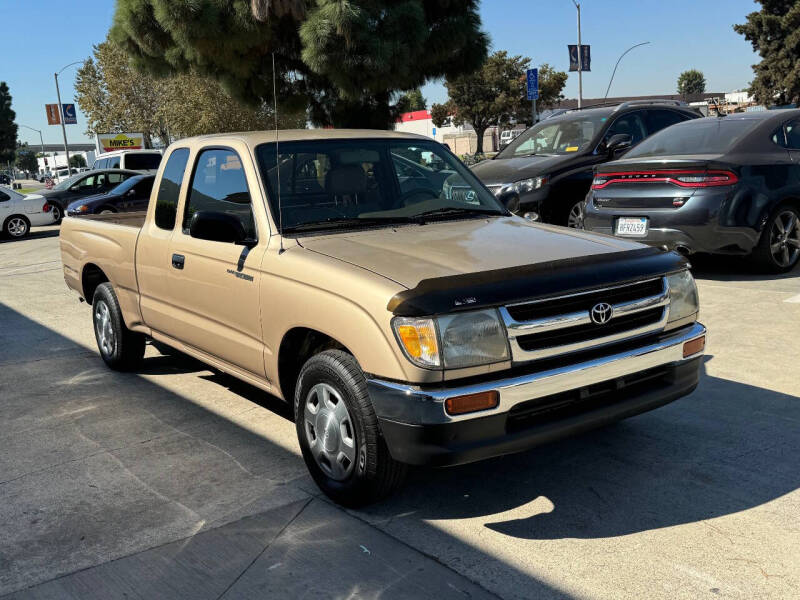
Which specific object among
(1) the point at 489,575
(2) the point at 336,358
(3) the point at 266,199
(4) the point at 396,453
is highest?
(3) the point at 266,199

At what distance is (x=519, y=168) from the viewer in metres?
10.8

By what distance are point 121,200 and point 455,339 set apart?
16937mm

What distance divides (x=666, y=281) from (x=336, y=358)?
1.58 metres

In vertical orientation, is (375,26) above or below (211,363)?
above

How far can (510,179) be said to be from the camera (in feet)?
34.6

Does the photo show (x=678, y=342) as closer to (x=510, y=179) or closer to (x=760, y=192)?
(x=760, y=192)

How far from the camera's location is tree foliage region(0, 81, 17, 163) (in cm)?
9161

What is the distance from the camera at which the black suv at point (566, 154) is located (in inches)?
411

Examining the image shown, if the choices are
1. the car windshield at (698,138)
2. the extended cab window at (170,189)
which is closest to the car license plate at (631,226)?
the car windshield at (698,138)

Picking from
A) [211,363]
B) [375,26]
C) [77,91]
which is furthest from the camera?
[77,91]

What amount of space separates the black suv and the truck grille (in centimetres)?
623

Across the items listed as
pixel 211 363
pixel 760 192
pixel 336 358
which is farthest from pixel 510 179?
pixel 336 358

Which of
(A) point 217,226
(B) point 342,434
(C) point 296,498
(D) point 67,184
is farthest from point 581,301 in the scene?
(D) point 67,184

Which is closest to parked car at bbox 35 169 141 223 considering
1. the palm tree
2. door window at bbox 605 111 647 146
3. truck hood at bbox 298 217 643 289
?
the palm tree
